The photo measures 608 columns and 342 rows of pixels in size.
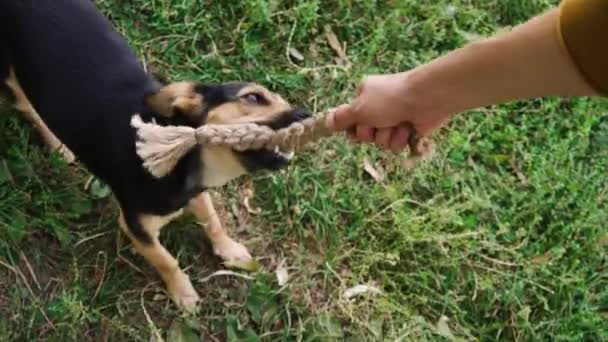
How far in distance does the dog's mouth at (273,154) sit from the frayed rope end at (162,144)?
6.8 inches

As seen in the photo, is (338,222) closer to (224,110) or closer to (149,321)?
(149,321)

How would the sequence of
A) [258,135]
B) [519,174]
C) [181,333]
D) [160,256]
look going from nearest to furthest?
1. [258,135]
2. [160,256]
3. [181,333]
4. [519,174]

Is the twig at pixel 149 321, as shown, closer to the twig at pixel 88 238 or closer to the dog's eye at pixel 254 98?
the twig at pixel 88 238

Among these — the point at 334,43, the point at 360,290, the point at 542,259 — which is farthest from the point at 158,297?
the point at 542,259

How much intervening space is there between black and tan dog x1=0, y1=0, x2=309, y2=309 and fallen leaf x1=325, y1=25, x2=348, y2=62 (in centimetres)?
110

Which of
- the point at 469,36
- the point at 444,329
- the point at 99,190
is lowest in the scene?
the point at 444,329

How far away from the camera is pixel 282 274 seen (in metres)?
2.97

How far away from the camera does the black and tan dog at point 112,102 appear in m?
2.32

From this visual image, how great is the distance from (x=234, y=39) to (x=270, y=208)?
0.78 m

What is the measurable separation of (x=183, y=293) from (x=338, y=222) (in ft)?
2.19

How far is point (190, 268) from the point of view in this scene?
295 centimetres

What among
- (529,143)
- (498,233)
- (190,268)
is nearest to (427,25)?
(529,143)

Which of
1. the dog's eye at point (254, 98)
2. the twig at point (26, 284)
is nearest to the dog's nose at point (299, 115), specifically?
the dog's eye at point (254, 98)

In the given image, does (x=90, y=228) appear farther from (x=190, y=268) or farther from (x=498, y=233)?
(x=498, y=233)
